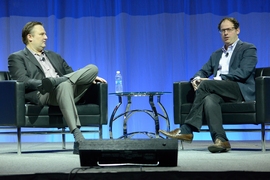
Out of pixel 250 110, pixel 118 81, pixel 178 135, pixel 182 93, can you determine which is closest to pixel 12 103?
pixel 178 135

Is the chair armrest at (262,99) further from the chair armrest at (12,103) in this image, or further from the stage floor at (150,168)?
the chair armrest at (12,103)

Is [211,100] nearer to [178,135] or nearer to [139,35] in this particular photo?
[178,135]

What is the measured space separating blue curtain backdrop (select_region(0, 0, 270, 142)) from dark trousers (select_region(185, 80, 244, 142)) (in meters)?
2.14

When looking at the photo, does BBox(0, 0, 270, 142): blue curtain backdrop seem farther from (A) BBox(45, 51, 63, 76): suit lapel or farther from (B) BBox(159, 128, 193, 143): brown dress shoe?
(B) BBox(159, 128, 193, 143): brown dress shoe

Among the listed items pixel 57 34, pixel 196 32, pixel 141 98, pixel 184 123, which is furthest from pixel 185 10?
pixel 184 123

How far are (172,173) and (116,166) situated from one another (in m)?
0.59

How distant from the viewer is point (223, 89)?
388 cm

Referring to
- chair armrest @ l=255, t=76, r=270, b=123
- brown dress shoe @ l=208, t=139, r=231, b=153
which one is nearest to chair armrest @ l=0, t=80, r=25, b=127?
brown dress shoe @ l=208, t=139, r=231, b=153

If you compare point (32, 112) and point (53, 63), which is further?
point (53, 63)

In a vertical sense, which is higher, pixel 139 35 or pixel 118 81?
pixel 139 35

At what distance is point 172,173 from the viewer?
2.24m

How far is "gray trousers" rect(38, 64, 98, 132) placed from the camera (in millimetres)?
3711

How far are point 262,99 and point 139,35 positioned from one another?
2.61m

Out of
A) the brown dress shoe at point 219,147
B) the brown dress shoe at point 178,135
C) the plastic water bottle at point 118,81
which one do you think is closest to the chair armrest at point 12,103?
the brown dress shoe at point 178,135
